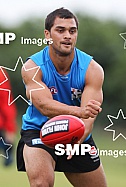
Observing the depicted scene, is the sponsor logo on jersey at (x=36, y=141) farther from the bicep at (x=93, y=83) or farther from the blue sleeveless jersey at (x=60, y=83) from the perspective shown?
the bicep at (x=93, y=83)

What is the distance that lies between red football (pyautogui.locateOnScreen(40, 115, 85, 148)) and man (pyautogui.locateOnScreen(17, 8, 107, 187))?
0.56ft

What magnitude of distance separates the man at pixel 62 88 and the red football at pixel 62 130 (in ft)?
0.56

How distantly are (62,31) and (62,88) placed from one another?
1.56 ft

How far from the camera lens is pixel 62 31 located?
6.64 m

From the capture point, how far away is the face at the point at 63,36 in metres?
6.59

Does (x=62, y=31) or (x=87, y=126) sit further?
(x=62, y=31)

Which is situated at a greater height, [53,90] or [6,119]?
[53,90]

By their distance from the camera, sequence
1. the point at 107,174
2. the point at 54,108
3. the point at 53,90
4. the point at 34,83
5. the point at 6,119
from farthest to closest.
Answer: the point at 107,174 → the point at 6,119 → the point at 53,90 → the point at 34,83 → the point at 54,108

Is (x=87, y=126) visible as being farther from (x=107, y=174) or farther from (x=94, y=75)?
(x=107, y=174)

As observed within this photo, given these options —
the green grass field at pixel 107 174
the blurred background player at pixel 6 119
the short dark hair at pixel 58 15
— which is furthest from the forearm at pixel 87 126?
the green grass field at pixel 107 174

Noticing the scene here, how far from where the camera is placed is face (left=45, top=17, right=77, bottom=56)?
21.6 feet

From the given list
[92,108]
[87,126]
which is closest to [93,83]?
[87,126]

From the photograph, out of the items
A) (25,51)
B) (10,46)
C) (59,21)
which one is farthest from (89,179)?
(10,46)

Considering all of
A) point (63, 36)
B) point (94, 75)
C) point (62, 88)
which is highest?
point (63, 36)
